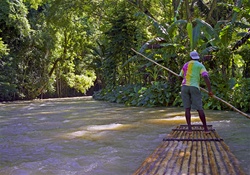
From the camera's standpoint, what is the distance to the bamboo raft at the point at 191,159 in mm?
2965

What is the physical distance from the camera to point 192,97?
5.38 m

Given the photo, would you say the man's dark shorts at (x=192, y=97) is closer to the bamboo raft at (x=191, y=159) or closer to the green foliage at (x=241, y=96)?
the bamboo raft at (x=191, y=159)

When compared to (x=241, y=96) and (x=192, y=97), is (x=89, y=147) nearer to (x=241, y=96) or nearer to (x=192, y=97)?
(x=192, y=97)

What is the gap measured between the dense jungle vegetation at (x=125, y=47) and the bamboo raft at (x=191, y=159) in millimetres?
5639

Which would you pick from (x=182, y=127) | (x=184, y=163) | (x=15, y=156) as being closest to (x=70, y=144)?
(x=15, y=156)

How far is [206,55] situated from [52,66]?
19.1 meters

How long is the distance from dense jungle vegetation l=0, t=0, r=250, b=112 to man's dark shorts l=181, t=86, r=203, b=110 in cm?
436

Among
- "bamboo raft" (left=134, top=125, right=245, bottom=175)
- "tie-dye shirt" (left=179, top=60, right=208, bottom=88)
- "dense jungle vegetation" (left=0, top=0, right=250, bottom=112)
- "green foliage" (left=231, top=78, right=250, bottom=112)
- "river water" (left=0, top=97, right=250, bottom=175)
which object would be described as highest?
"dense jungle vegetation" (left=0, top=0, right=250, bottom=112)

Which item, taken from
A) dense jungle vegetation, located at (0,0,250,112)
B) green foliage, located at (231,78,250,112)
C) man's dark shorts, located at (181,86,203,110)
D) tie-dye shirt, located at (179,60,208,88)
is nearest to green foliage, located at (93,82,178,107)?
dense jungle vegetation, located at (0,0,250,112)

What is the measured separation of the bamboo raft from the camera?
2965mm

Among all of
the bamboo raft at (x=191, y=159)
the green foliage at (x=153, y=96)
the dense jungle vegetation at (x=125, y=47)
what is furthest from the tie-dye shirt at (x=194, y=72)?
the green foliage at (x=153, y=96)

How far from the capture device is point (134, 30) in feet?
59.1

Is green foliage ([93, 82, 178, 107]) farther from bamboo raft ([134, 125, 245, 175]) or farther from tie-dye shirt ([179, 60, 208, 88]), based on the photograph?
bamboo raft ([134, 125, 245, 175])

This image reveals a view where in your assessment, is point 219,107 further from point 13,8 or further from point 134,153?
point 13,8
